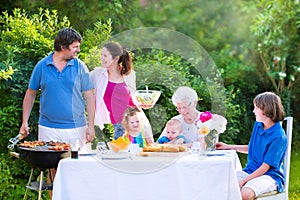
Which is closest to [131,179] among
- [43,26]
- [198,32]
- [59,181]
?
[59,181]

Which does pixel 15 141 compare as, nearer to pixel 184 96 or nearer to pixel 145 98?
pixel 145 98

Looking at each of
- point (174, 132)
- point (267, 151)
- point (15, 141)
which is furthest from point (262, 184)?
point (15, 141)

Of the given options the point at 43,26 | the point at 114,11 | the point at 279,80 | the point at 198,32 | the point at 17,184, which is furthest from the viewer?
the point at 198,32

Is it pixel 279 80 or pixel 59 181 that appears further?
pixel 279 80

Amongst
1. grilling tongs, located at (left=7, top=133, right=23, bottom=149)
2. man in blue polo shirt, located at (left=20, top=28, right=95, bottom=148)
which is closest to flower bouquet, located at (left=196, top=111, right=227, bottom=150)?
man in blue polo shirt, located at (left=20, top=28, right=95, bottom=148)

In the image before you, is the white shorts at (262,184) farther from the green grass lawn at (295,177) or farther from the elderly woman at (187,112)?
the green grass lawn at (295,177)

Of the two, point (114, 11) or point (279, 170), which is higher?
point (114, 11)

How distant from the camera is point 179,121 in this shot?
156 inches

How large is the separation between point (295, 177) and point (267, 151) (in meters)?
2.40

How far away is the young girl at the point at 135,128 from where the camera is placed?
152 inches

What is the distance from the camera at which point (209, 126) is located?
154 inches

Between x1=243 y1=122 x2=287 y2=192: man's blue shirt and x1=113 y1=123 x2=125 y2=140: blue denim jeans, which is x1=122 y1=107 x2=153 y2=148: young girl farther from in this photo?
x1=243 y1=122 x2=287 y2=192: man's blue shirt

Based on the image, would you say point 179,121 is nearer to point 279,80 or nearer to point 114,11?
point 114,11

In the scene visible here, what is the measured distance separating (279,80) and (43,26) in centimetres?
313
